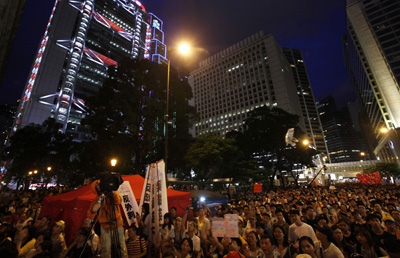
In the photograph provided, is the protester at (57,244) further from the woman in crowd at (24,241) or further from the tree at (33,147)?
the tree at (33,147)

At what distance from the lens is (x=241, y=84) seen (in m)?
91.6

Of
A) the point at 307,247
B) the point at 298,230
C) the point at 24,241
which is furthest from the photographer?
the point at 24,241

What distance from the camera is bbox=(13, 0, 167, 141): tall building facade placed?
64.9 m

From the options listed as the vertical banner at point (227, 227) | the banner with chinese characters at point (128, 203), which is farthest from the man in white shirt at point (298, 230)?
the banner with chinese characters at point (128, 203)

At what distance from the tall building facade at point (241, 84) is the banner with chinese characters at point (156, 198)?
2798 inches

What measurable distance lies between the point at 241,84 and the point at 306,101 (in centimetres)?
5914

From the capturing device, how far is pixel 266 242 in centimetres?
410

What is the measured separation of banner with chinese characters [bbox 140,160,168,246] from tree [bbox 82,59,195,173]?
1241 centimetres

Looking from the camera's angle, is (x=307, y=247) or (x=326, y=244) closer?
(x=307, y=247)

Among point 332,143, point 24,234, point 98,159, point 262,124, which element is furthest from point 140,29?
point 332,143

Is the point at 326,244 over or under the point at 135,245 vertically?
over

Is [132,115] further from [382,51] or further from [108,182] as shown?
[382,51]

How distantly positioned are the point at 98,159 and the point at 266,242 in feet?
62.7

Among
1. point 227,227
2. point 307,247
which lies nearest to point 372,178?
point 307,247
